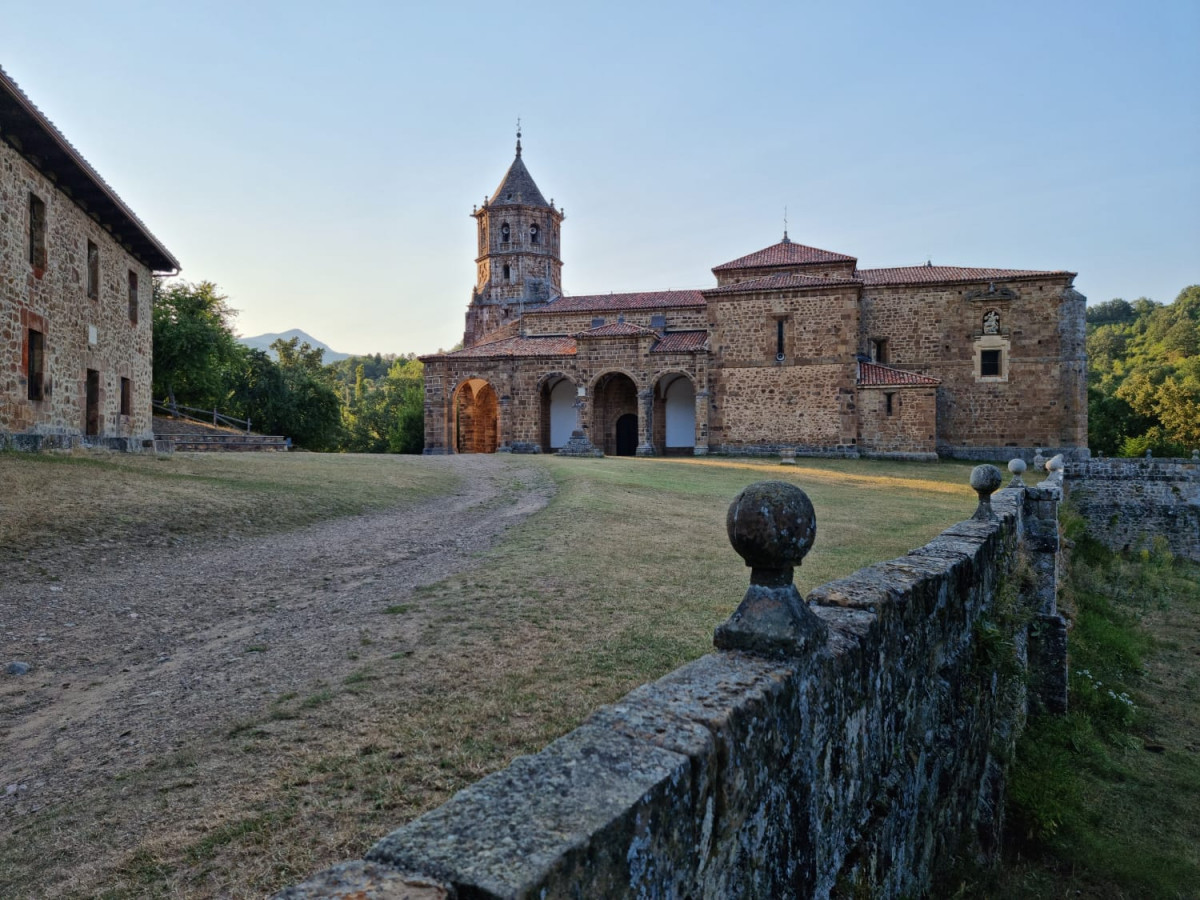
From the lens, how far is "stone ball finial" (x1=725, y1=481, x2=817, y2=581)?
2.31 metres

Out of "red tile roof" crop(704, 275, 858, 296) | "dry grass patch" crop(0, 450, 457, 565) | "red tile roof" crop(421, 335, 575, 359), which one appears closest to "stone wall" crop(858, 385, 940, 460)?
"red tile roof" crop(704, 275, 858, 296)

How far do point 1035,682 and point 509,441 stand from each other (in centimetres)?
2699

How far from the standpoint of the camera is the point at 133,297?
1920 centimetres

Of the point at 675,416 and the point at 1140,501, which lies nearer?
the point at 1140,501

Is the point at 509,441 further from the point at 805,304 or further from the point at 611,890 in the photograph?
the point at 611,890

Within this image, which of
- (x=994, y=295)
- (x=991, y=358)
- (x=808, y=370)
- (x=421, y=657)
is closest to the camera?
(x=421, y=657)

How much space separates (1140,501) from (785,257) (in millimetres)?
16693

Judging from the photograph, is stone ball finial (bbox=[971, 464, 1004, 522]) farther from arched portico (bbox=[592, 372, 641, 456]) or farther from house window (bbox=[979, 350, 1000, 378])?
house window (bbox=[979, 350, 1000, 378])

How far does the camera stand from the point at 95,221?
1623cm

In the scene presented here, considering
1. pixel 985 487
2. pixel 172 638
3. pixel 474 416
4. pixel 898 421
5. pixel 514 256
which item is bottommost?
pixel 172 638

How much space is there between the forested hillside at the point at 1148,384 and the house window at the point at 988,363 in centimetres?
1129

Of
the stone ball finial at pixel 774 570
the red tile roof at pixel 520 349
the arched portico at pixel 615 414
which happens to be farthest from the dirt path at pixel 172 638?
the arched portico at pixel 615 414

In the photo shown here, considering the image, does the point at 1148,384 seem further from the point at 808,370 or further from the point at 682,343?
the point at 682,343

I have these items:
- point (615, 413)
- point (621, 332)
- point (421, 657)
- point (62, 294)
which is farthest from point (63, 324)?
point (615, 413)
